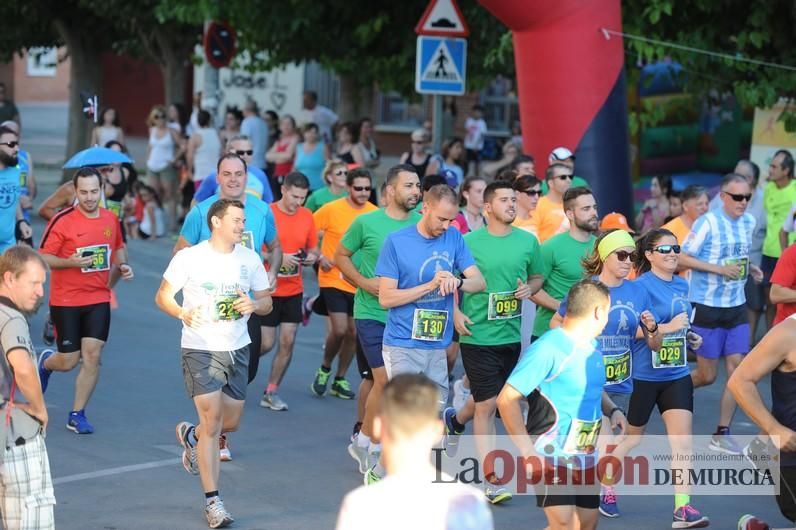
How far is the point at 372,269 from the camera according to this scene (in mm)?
8766

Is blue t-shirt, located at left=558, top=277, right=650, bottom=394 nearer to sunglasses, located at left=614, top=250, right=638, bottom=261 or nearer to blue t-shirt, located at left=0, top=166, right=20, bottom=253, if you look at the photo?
sunglasses, located at left=614, top=250, right=638, bottom=261

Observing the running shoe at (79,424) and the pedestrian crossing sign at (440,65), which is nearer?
the running shoe at (79,424)

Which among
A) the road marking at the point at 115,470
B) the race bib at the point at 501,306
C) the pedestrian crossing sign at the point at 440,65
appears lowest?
the road marking at the point at 115,470

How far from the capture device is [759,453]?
26.5 feet

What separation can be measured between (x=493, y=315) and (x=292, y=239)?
2534mm

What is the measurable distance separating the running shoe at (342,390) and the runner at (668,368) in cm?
342

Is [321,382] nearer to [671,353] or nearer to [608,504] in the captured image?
[608,504]

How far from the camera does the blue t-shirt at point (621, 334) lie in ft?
23.7

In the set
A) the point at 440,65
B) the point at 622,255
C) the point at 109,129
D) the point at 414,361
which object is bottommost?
the point at 414,361

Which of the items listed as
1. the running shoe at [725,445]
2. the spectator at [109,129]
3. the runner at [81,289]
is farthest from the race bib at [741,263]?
the spectator at [109,129]

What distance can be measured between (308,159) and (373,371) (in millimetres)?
9624

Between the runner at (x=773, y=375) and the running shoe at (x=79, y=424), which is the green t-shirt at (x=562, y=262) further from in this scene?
the running shoe at (x=79, y=424)

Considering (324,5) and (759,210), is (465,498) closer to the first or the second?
(759,210)

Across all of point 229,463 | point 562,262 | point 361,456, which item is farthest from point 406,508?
point 229,463
